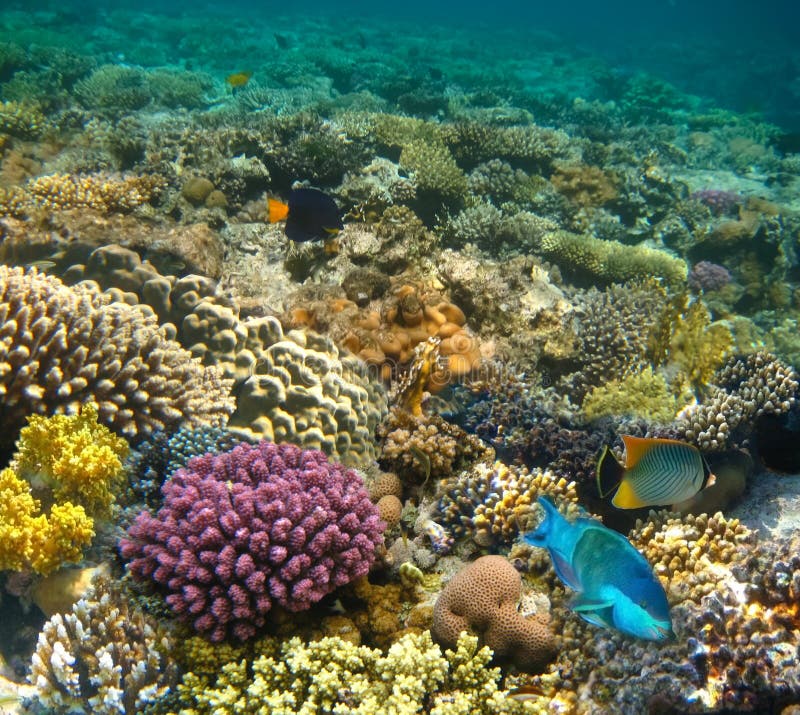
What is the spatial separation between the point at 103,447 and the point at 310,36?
3471cm

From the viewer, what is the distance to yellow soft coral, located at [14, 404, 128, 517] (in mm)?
3385

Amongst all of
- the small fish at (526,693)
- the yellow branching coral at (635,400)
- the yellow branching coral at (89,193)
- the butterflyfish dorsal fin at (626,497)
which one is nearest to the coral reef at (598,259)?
the yellow branching coral at (635,400)

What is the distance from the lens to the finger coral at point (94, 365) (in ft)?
12.0

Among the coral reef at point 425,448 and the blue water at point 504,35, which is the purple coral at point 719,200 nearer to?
the coral reef at point 425,448

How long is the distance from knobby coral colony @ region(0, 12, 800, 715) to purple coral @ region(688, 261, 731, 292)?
45.8 inches

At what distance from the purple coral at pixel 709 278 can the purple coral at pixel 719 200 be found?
3099 millimetres

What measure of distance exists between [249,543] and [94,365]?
198 centimetres

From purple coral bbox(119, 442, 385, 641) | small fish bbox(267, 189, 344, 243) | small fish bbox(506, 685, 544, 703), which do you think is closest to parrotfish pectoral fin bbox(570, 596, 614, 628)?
small fish bbox(506, 685, 544, 703)

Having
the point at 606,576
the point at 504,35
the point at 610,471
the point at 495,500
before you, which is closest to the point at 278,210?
the point at 495,500

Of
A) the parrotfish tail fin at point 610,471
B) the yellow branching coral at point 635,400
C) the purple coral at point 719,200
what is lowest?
the yellow branching coral at point 635,400

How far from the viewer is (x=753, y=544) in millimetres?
3383

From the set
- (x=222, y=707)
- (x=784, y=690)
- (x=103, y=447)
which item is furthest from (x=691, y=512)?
(x=103, y=447)

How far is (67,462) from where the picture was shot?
132 inches

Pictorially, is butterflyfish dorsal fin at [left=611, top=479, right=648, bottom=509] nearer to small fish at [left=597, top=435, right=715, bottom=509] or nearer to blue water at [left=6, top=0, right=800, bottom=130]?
small fish at [left=597, top=435, right=715, bottom=509]
